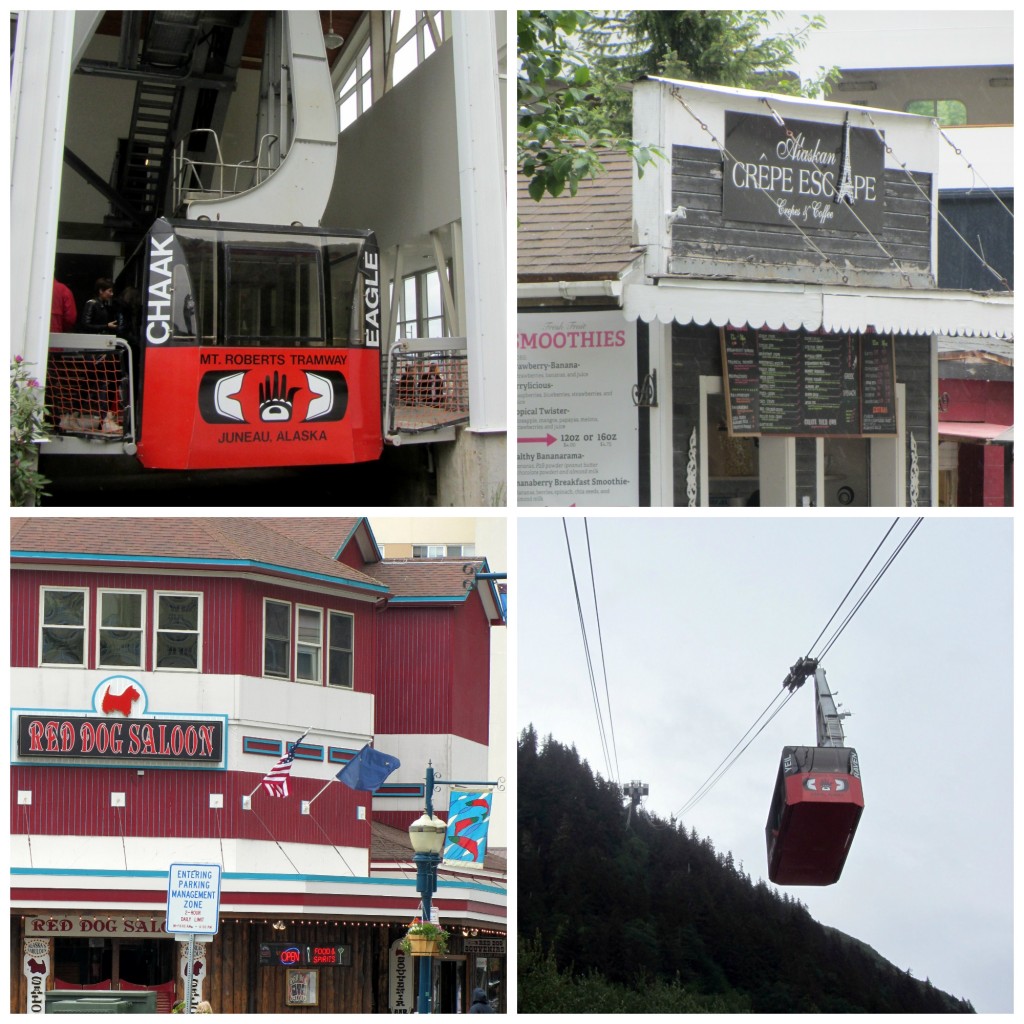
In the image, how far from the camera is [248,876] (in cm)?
913

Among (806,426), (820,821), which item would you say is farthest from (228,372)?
(820,821)

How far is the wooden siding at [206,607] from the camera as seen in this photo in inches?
330

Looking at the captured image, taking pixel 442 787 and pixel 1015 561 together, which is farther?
pixel 442 787

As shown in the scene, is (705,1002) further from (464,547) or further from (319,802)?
(464,547)

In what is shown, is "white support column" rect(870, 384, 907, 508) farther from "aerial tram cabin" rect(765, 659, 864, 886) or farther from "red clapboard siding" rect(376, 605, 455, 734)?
"aerial tram cabin" rect(765, 659, 864, 886)

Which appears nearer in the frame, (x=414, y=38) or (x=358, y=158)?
(x=414, y=38)

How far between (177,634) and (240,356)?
209cm

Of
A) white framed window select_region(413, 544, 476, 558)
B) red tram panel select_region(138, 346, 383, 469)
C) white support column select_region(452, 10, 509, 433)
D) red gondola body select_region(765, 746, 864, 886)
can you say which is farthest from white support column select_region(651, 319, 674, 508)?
red gondola body select_region(765, 746, 864, 886)

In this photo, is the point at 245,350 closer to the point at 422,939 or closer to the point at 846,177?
the point at 422,939

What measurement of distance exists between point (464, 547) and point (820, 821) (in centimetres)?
463

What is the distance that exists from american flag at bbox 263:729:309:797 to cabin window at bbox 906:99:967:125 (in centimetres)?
1118

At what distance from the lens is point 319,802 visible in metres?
9.72

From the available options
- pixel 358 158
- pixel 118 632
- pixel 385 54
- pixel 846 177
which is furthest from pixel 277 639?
pixel 385 54

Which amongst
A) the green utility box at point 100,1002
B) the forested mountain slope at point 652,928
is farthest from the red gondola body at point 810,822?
the green utility box at point 100,1002
